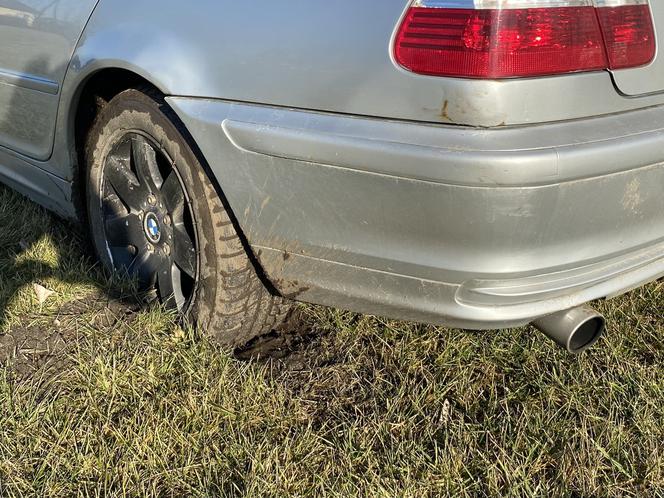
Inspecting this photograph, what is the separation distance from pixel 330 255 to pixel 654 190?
825 mm

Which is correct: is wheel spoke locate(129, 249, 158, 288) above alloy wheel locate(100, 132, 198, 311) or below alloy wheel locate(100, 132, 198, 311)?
below

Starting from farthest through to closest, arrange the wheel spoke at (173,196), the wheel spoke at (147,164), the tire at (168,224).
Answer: the wheel spoke at (147,164) < the wheel spoke at (173,196) < the tire at (168,224)

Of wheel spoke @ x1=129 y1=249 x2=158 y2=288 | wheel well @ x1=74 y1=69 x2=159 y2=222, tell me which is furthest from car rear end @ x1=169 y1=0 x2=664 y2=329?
wheel spoke @ x1=129 y1=249 x2=158 y2=288

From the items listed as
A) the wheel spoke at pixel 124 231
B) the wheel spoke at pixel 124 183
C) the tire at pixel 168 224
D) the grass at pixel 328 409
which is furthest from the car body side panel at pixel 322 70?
the grass at pixel 328 409

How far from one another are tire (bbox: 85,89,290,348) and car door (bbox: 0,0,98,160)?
0.78 ft

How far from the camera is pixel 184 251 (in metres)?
2.35

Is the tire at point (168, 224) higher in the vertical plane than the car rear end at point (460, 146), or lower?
lower

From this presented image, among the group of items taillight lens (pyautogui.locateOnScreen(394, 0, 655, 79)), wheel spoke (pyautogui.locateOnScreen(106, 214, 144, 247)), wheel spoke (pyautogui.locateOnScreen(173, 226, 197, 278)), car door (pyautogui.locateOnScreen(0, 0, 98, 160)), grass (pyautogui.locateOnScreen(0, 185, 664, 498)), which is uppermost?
taillight lens (pyautogui.locateOnScreen(394, 0, 655, 79))

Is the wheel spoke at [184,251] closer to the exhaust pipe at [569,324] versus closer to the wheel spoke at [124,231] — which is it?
the wheel spoke at [124,231]

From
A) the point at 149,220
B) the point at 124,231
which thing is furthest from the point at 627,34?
the point at 124,231

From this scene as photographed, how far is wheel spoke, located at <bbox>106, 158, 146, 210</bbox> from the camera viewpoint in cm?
253

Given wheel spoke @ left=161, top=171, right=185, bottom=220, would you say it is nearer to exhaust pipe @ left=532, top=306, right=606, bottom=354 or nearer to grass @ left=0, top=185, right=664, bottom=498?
grass @ left=0, top=185, right=664, bottom=498

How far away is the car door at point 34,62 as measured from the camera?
2453 mm

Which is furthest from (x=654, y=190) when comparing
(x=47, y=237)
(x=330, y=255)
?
(x=47, y=237)
